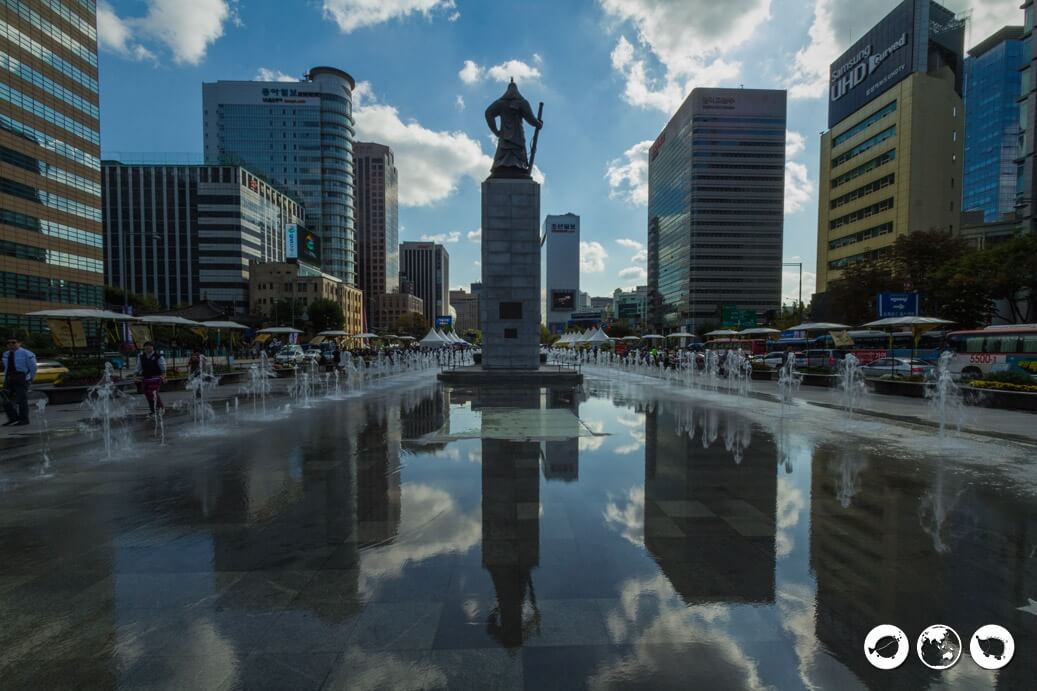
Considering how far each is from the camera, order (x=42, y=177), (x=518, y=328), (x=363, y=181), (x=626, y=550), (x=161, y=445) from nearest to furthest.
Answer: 1. (x=626, y=550)
2. (x=161, y=445)
3. (x=518, y=328)
4. (x=42, y=177)
5. (x=363, y=181)

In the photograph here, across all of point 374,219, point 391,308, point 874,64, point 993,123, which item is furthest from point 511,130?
point 374,219

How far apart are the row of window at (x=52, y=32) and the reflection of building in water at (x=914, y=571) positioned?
214ft

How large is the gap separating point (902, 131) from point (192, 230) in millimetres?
120966

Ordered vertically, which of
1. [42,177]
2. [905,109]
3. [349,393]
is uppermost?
[905,109]

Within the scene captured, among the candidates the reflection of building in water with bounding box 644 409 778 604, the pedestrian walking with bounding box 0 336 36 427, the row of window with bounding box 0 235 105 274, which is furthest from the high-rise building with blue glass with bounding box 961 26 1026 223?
the row of window with bounding box 0 235 105 274

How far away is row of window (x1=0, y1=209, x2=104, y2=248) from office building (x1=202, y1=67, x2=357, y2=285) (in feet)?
191

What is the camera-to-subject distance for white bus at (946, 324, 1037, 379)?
1995 cm

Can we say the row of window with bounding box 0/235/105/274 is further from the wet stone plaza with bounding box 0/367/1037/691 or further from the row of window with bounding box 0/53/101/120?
the wet stone plaza with bounding box 0/367/1037/691

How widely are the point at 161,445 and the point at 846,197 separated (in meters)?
82.4

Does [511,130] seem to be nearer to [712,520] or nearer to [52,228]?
[712,520]

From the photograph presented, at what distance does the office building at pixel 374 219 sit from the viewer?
16412cm

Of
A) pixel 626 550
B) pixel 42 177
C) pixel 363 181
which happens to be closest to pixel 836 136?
pixel 626 550

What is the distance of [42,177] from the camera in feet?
150

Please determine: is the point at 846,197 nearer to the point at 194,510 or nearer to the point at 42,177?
the point at 194,510
